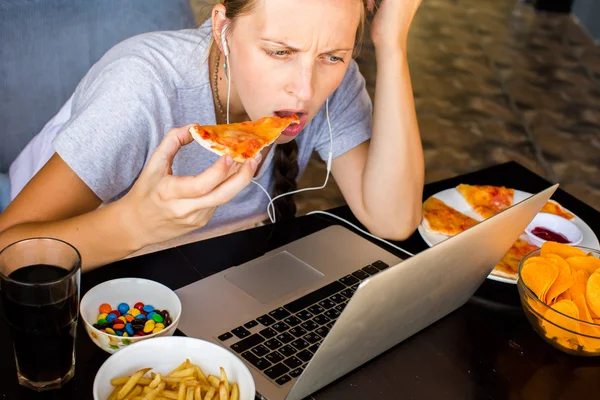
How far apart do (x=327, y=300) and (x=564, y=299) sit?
44 cm

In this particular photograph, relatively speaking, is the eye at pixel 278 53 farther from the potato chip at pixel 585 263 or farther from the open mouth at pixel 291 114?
the potato chip at pixel 585 263

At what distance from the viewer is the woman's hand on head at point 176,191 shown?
4.00 feet

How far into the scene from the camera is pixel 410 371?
1.27 meters

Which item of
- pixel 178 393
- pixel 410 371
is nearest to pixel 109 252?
pixel 178 393

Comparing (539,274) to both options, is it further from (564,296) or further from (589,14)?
(589,14)

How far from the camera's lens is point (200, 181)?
120 centimetres

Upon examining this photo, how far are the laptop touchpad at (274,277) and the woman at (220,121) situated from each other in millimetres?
152

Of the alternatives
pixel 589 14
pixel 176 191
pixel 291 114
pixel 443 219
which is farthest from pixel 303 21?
pixel 589 14

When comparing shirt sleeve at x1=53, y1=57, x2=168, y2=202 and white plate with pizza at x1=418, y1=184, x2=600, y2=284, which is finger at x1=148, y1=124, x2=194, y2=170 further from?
white plate with pizza at x1=418, y1=184, x2=600, y2=284

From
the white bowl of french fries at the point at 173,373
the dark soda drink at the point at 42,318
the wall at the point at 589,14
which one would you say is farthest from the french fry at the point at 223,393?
the wall at the point at 589,14

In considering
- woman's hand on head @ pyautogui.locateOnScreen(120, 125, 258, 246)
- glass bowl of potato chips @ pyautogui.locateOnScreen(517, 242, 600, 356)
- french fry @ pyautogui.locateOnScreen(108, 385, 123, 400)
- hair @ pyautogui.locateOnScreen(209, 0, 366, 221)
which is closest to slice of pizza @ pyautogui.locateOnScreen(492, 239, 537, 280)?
glass bowl of potato chips @ pyautogui.locateOnScreen(517, 242, 600, 356)

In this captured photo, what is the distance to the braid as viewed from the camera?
187 centimetres

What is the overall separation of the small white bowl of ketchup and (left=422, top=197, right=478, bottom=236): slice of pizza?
0.14 meters

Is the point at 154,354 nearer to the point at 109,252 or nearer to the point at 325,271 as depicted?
the point at 109,252
